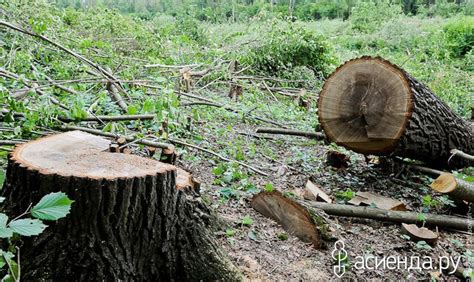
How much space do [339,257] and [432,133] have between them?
2000 millimetres

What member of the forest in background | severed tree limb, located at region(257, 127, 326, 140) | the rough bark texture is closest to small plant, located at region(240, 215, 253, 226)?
the rough bark texture

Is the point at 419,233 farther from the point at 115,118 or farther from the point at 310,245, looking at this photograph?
the point at 115,118

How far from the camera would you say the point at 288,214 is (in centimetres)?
310

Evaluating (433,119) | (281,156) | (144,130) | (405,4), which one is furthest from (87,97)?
(405,4)

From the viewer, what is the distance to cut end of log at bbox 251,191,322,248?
9.70 ft

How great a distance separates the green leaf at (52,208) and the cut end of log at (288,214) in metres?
1.90

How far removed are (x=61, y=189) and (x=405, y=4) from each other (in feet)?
102

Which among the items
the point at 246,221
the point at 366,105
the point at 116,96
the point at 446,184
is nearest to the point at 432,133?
the point at 366,105

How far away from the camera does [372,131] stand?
4.07 meters

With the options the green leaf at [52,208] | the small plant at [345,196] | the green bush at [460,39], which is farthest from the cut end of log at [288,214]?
the green bush at [460,39]

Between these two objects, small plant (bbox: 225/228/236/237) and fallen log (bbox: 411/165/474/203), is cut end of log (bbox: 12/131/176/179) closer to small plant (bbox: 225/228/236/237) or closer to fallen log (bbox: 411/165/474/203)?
small plant (bbox: 225/228/236/237)

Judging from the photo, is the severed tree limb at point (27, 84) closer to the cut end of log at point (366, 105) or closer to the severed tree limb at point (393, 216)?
the severed tree limb at point (393, 216)

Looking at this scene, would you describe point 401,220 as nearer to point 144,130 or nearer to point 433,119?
point 433,119

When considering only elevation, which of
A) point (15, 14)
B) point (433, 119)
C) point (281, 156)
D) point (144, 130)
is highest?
point (15, 14)
